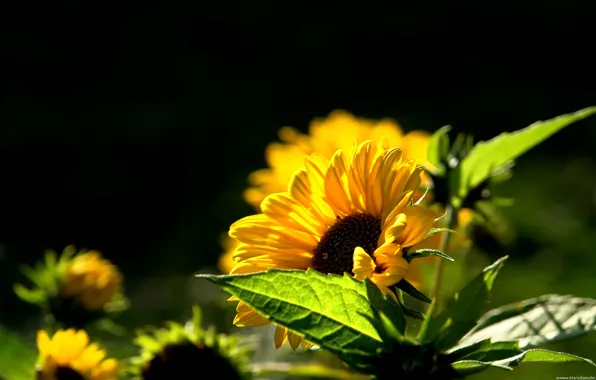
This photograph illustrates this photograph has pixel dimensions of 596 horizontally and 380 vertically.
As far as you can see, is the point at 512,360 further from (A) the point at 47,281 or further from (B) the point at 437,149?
(A) the point at 47,281

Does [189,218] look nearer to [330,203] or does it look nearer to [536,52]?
[536,52]

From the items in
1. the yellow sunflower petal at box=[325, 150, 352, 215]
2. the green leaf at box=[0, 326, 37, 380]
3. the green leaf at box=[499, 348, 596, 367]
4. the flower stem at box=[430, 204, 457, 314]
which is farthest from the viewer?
the green leaf at box=[0, 326, 37, 380]

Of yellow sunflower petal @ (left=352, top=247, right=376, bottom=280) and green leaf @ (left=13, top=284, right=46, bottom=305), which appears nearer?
yellow sunflower petal @ (left=352, top=247, right=376, bottom=280)

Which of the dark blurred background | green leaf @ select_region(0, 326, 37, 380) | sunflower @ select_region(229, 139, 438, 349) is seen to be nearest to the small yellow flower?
green leaf @ select_region(0, 326, 37, 380)

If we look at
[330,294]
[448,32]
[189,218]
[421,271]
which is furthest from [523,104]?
[330,294]

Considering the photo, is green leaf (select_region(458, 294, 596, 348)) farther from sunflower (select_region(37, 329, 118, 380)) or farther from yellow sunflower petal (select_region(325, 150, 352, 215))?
sunflower (select_region(37, 329, 118, 380))

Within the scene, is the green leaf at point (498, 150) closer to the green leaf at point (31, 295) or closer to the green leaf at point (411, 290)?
the green leaf at point (411, 290)

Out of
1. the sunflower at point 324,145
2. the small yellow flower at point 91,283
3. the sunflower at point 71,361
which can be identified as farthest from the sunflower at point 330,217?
the small yellow flower at point 91,283
